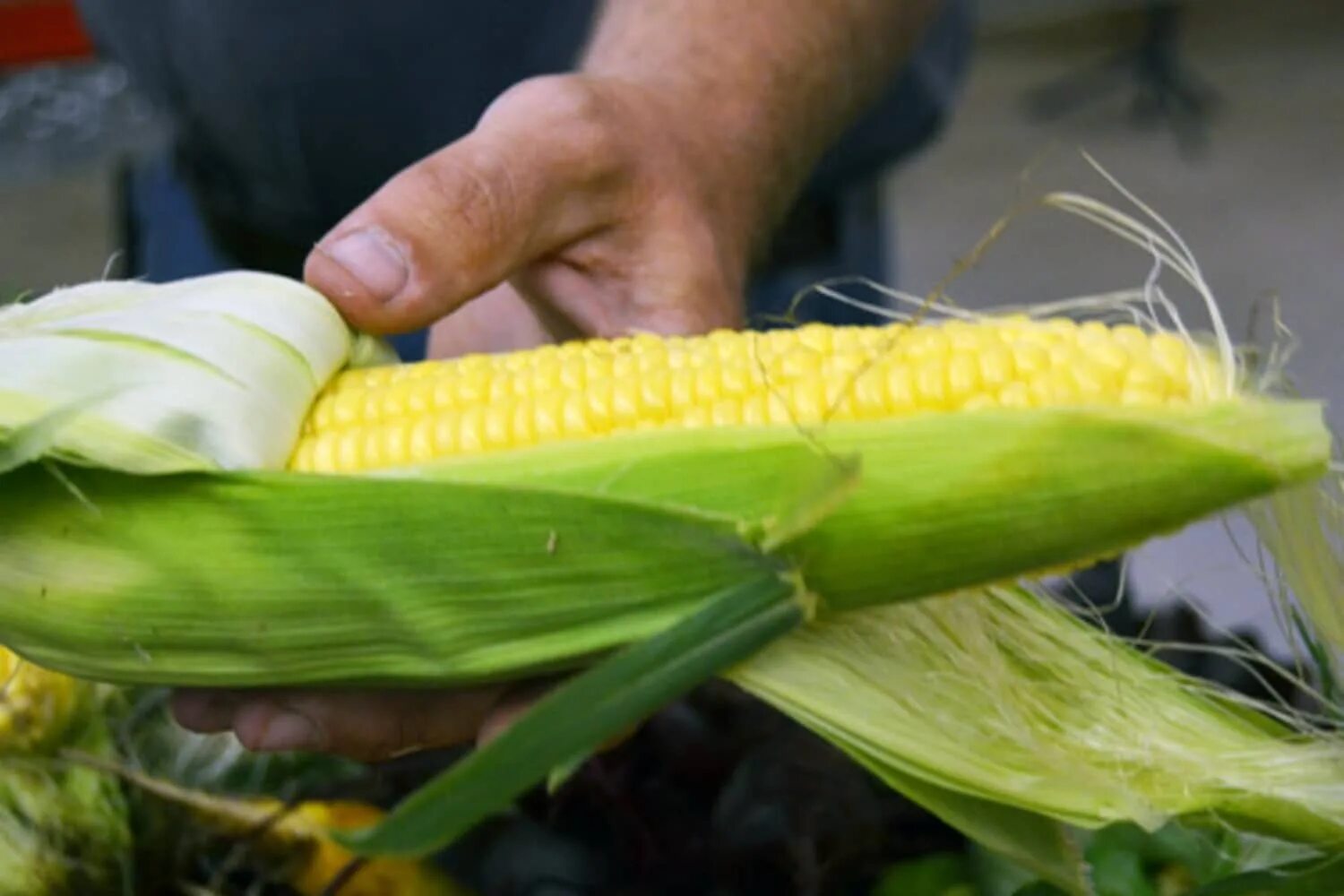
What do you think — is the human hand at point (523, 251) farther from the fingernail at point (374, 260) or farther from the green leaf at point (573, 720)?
the green leaf at point (573, 720)

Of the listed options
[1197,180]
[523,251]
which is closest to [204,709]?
[523,251]

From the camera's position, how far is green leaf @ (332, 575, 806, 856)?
421mm

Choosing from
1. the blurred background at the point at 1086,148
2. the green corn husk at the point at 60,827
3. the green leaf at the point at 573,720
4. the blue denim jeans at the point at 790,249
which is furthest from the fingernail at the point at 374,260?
the blurred background at the point at 1086,148

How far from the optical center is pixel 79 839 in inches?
30.0

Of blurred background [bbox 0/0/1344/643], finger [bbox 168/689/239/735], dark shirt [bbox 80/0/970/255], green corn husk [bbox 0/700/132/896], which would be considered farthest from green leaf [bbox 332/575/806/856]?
blurred background [bbox 0/0/1344/643]

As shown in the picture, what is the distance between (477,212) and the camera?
678mm

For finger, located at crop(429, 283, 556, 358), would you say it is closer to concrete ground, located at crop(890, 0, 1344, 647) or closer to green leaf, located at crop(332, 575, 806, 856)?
green leaf, located at crop(332, 575, 806, 856)

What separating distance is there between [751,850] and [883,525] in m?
0.28

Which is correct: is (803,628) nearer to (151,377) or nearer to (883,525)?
(883,525)

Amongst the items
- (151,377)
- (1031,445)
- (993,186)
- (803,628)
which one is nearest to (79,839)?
(151,377)

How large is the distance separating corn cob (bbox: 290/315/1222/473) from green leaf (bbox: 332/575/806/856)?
78 millimetres

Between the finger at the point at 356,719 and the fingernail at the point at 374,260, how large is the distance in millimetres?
184

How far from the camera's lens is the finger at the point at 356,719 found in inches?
23.7

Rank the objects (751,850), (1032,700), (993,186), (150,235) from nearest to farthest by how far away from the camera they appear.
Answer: (1032,700)
(751,850)
(150,235)
(993,186)
